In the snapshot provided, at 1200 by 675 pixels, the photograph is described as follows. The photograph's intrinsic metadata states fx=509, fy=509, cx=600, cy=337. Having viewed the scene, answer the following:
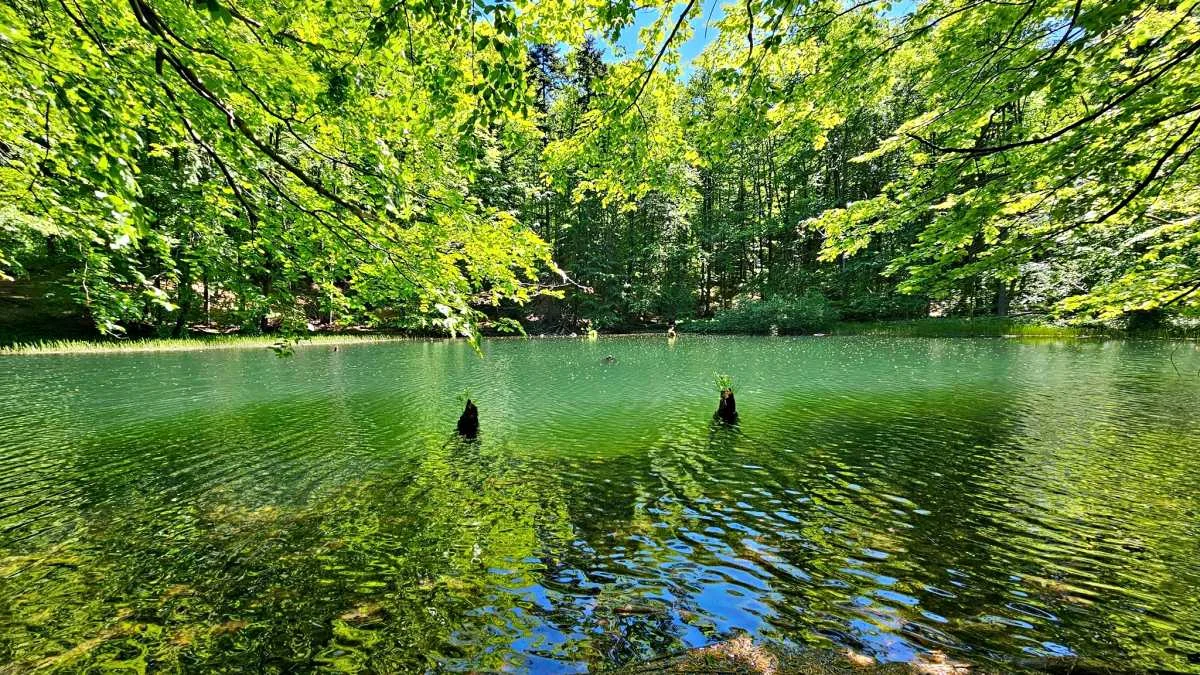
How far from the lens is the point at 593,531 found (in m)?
7.59

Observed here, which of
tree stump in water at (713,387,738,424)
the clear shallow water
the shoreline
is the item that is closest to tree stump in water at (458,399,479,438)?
the clear shallow water

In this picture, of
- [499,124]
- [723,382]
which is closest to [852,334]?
[723,382]

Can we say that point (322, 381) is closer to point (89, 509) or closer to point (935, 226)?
point (89, 509)

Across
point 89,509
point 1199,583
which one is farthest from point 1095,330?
point 89,509

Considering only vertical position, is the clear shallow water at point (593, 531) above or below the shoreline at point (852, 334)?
below

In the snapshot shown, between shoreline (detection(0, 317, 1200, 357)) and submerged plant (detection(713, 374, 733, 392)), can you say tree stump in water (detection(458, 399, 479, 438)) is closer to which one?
submerged plant (detection(713, 374, 733, 392))

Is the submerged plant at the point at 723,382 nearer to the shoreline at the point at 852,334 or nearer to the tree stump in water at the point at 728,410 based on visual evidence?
the tree stump in water at the point at 728,410

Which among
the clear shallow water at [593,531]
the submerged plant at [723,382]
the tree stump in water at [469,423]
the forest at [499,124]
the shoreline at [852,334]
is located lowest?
the clear shallow water at [593,531]

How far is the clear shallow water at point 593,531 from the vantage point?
5.04 m

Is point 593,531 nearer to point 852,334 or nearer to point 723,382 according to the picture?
point 723,382

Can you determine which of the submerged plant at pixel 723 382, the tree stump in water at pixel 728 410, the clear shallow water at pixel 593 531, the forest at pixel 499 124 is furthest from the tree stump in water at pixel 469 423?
the submerged plant at pixel 723 382

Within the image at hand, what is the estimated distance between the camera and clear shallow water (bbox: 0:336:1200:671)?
5035 mm

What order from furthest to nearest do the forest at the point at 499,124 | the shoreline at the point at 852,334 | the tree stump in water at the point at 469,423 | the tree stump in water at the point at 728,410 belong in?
1. the shoreline at the point at 852,334
2. the tree stump in water at the point at 728,410
3. the tree stump in water at the point at 469,423
4. the forest at the point at 499,124

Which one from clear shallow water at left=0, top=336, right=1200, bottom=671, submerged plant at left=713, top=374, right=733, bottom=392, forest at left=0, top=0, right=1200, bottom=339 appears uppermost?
forest at left=0, top=0, right=1200, bottom=339
